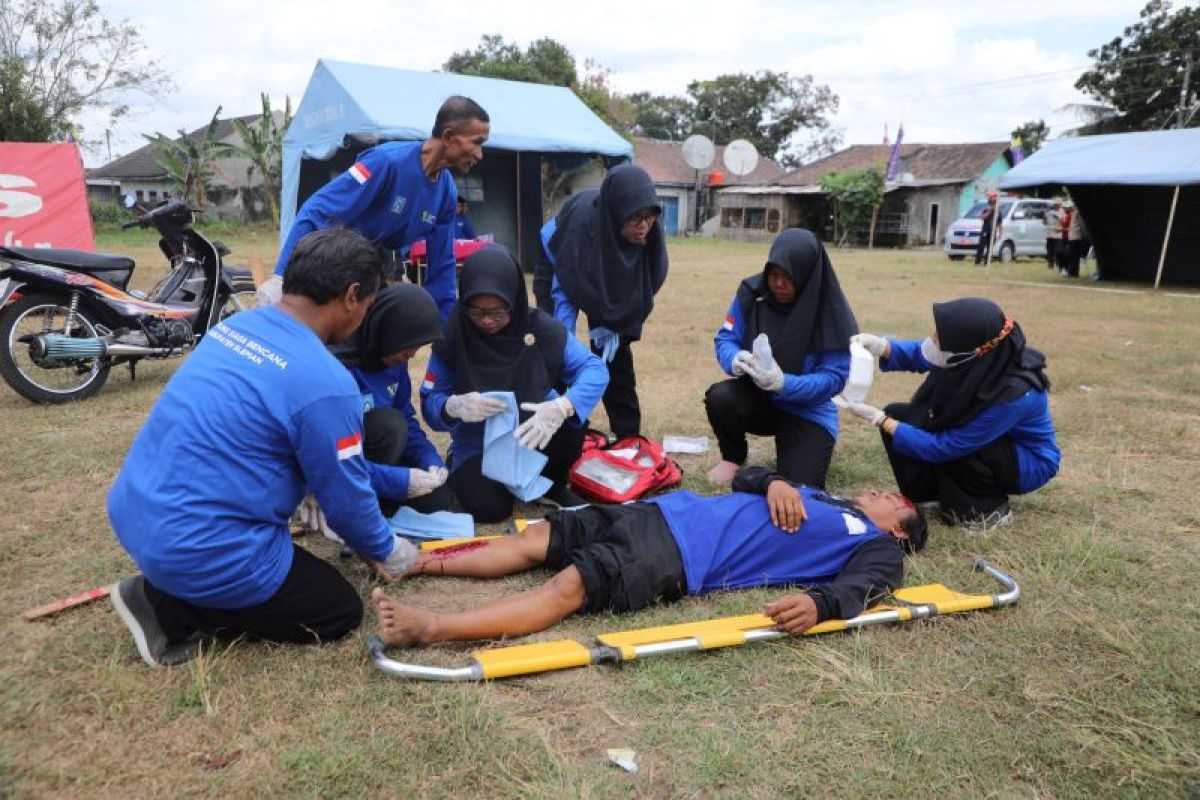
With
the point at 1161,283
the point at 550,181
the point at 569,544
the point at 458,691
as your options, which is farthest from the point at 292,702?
the point at 1161,283

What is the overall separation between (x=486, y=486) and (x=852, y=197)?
1040 inches

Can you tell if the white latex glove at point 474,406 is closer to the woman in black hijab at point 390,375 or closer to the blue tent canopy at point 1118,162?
the woman in black hijab at point 390,375

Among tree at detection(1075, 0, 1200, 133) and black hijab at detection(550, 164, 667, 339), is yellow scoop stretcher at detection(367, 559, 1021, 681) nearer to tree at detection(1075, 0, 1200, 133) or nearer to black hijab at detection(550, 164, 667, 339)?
black hijab at detection(550, 164, 667, 339)

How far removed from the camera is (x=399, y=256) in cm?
453

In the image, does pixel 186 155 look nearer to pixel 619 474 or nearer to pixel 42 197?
pixel 42 197

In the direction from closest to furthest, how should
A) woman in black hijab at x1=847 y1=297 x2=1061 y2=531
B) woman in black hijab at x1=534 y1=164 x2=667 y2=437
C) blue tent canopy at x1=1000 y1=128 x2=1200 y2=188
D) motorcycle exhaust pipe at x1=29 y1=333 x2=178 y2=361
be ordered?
woman in black hijab at x1=847 y1=297 x2=1061 y2=531 < woman in black hijab at x1=534 y1=164 x2=667 y2=437 < motorcycle exhaust pipe at x1=29 y1=333 x2=178 y2=361 < blue tent canopy at x1=1000 y1=128 x2=1200 y2=188

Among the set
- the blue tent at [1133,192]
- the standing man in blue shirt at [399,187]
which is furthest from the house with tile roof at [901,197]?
the standing man in blue shirt at [399,187]

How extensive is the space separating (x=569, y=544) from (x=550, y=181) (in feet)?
45.3

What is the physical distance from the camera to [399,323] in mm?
3027

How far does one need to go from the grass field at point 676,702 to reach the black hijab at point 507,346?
3.20 ft

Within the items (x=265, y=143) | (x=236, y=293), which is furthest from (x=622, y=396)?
(x=265, y=143)

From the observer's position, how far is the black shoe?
370 centimetres

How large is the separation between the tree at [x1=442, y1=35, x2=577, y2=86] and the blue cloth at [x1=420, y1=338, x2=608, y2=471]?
31575 mm

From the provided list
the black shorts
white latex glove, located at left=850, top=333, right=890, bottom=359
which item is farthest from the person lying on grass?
white latex glove, located at left=850, top=333, right=890, bottom=359
